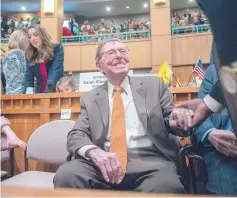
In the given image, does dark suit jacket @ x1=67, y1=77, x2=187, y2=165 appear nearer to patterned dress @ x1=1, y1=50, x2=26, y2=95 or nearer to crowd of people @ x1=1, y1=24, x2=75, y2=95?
crowd of people @ x1=1, y1=24, x2=75, y2=95

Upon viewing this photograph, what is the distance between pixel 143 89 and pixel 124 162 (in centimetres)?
38

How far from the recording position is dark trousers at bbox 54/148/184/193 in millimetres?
1057

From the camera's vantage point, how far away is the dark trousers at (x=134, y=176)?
106cm

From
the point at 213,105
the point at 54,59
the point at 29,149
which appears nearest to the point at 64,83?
the point at 54,59

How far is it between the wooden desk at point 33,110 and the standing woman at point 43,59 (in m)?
0.19

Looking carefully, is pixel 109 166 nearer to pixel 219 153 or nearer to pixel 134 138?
pixel 134 138

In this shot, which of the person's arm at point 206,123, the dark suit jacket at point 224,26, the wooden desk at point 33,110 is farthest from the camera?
the wooden desk at point 33,110

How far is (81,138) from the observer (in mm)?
1225

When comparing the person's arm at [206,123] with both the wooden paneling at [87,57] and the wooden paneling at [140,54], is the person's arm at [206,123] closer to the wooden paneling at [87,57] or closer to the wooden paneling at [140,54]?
the wooden paneling at [140,54]

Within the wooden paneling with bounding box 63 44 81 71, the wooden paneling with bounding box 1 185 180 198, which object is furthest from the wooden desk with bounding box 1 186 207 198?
the wooden paneling with bounding box 63 44 81 71

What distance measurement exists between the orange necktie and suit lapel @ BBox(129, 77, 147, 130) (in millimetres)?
74

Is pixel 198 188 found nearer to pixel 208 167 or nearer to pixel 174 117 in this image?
pixel 208 167

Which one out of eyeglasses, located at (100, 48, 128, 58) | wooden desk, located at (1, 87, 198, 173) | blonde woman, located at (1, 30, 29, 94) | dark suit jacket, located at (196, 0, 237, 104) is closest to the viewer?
dark suit jacket, located at (196, 0, 237, 104)

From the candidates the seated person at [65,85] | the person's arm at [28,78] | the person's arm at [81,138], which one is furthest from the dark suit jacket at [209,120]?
the person's arm at [28,78]
